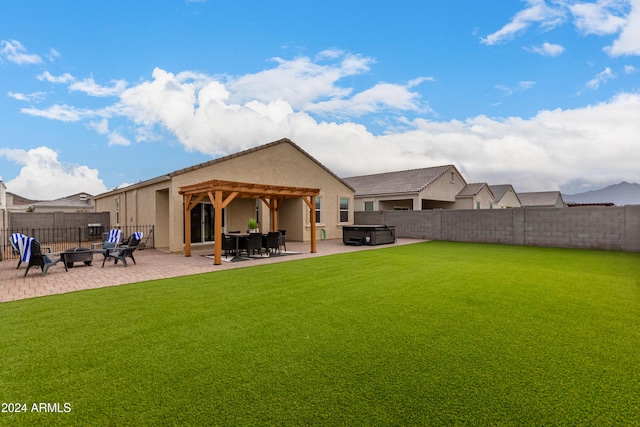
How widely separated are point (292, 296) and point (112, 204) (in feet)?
63.3

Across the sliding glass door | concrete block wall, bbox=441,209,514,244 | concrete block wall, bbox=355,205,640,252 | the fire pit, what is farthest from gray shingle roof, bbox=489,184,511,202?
the fire pit

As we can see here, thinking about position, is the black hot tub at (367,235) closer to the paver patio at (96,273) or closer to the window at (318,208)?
the window at (318,208)

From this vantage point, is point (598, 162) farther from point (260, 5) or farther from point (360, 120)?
point (260, 5)

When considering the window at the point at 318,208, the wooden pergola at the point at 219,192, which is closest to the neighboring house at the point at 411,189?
the window at the point at 318,208

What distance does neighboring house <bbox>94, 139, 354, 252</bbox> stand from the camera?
Result: 13.2 metres

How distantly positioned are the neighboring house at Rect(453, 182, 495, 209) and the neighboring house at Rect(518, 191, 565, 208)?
46.3 ft

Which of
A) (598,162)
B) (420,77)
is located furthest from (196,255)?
(598,162)

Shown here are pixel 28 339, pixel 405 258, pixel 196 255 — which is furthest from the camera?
pixel 196 255

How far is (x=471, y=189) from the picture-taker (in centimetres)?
2927

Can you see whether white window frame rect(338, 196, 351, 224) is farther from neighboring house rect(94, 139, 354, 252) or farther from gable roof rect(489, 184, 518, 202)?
gable roof rect(489, 184, 518, 202)

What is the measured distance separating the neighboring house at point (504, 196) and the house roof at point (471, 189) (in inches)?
167

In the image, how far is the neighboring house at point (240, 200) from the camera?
1323 centimetres

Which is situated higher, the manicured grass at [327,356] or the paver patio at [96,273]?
the paver patio at [96,273]

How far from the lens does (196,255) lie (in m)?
12.1
